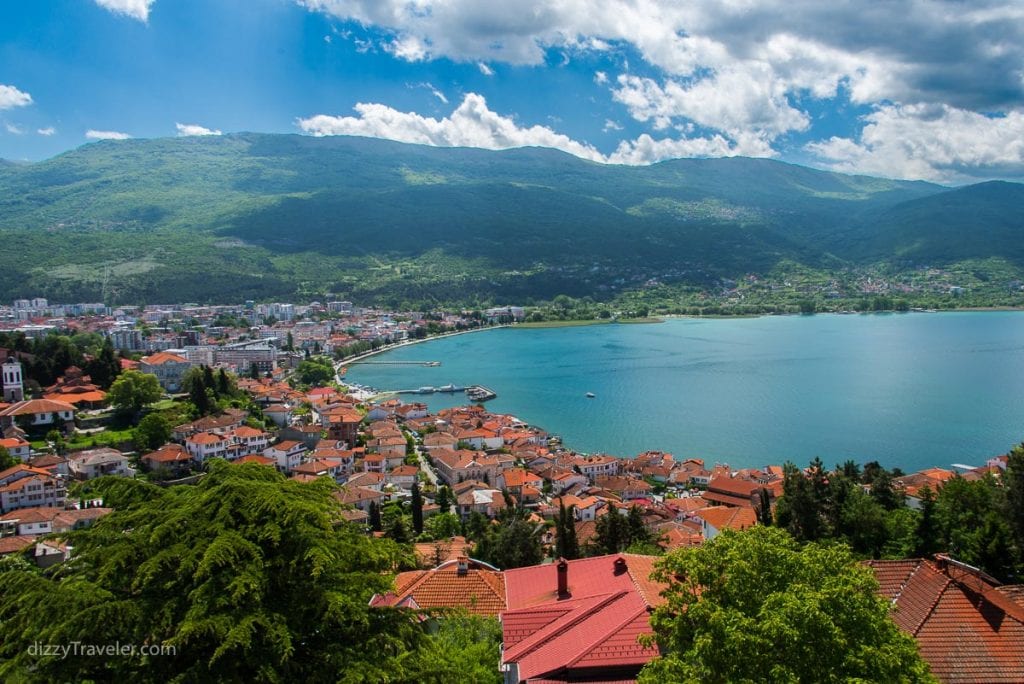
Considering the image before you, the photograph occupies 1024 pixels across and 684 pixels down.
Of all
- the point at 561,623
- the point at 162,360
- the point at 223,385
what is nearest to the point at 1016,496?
the point at 561,623

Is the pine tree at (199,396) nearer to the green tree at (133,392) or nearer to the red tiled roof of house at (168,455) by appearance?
the green tree at (133,392)

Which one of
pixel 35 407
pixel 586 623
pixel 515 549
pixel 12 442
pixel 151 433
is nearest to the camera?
pixel 586 623

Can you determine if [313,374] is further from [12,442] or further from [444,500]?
[444,500]

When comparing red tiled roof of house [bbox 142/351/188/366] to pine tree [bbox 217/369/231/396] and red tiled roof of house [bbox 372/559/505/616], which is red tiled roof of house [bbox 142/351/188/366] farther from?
red tiled roof of house [bbox 372/559/505/616]

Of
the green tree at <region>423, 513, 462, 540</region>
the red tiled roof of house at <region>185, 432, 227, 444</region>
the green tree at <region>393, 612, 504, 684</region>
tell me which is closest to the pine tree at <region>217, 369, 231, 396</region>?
the red tiled roof of house at <region>185, 432, 227, 444</region>

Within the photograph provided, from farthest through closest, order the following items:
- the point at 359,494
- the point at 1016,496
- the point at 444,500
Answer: the point at 444,500
the point at 359,494
the point at 1016,496
